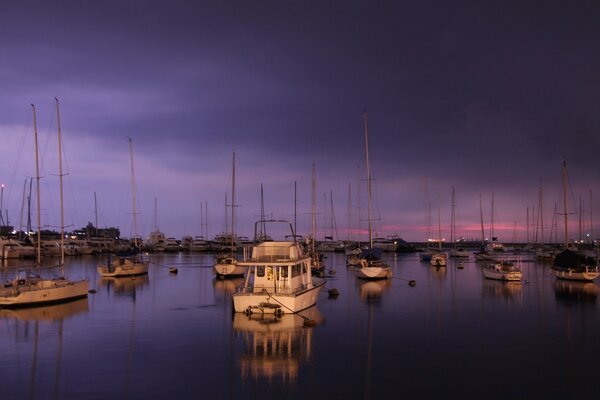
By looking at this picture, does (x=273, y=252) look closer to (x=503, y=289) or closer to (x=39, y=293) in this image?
(x=39, y=293)

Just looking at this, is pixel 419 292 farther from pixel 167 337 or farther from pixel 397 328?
pixel 167 337

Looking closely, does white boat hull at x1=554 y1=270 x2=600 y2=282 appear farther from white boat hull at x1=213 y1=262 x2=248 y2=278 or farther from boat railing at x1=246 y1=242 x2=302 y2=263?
boat railing at x1=246 y1=242 x2=302 y2=263

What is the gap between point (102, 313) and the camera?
35.6 m

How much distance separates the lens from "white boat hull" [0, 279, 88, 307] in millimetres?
36375

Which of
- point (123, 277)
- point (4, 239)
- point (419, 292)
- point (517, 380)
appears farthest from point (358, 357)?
point (4, 239)

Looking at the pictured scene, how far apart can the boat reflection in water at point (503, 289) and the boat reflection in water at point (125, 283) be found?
31.2 m

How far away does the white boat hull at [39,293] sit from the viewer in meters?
36.4

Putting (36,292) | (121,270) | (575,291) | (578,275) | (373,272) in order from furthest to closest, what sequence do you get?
(121,270), (373,272), (578,275), (575,291), (36,292)

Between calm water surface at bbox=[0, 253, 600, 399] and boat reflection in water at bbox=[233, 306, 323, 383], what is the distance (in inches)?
2.6

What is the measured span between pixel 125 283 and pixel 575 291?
144ft

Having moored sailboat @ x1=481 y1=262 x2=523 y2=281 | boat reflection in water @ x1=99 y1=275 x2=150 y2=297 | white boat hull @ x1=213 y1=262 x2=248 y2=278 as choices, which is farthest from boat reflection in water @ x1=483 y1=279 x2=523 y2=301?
boat reflection in water @ x1=99 y1=275 x2=150 y2=297

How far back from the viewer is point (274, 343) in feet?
83.2

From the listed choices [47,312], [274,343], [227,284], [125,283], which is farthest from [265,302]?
[125,283]

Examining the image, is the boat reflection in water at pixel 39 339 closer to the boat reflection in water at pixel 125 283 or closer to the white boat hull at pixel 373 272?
the boat reflection in water at pixel 125 283
